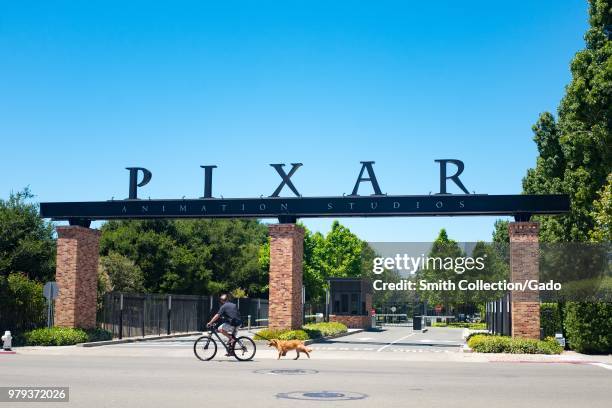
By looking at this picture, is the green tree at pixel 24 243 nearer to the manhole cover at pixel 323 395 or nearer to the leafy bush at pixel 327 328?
the leafy bush at pixel 327 328

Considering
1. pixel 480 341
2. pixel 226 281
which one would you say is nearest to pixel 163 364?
pixel 480 341

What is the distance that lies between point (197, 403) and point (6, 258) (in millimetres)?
26948

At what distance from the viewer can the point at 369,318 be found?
6250cm

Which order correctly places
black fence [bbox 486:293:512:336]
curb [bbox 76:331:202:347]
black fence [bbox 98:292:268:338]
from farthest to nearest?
1. black fence [bbox 98:292:268:338]
2. black fence [bbox 486:293:512:336]
3. curb [bbox 76:331:202:347]

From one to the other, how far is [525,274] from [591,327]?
330 centimetres

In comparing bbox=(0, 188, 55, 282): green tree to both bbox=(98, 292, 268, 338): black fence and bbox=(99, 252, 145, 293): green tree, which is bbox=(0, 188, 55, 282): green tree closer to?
bbox=(98, 292, 268, 338): black fence

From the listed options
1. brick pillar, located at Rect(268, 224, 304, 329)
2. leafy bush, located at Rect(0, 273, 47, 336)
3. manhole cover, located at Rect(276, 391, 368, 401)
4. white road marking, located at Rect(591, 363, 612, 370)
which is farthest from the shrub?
manhole cover, located at Rect(276, 391, 368, 401)

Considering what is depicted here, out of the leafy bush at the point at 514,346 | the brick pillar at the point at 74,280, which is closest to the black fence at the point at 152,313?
the brick pillar at the point at 74,280

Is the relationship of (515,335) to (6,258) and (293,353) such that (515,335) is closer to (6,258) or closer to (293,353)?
(293,353)

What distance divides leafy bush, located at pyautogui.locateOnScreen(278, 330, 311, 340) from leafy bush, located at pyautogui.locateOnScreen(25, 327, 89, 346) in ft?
29.6

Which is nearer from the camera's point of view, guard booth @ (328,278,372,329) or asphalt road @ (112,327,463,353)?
asphalt road @ (112,327,463,353)

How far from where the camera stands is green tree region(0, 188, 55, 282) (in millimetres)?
36219

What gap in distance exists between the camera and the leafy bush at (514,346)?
27656 millimetres

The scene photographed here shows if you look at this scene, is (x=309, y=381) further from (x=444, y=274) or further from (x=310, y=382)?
(x=444, y=274)
